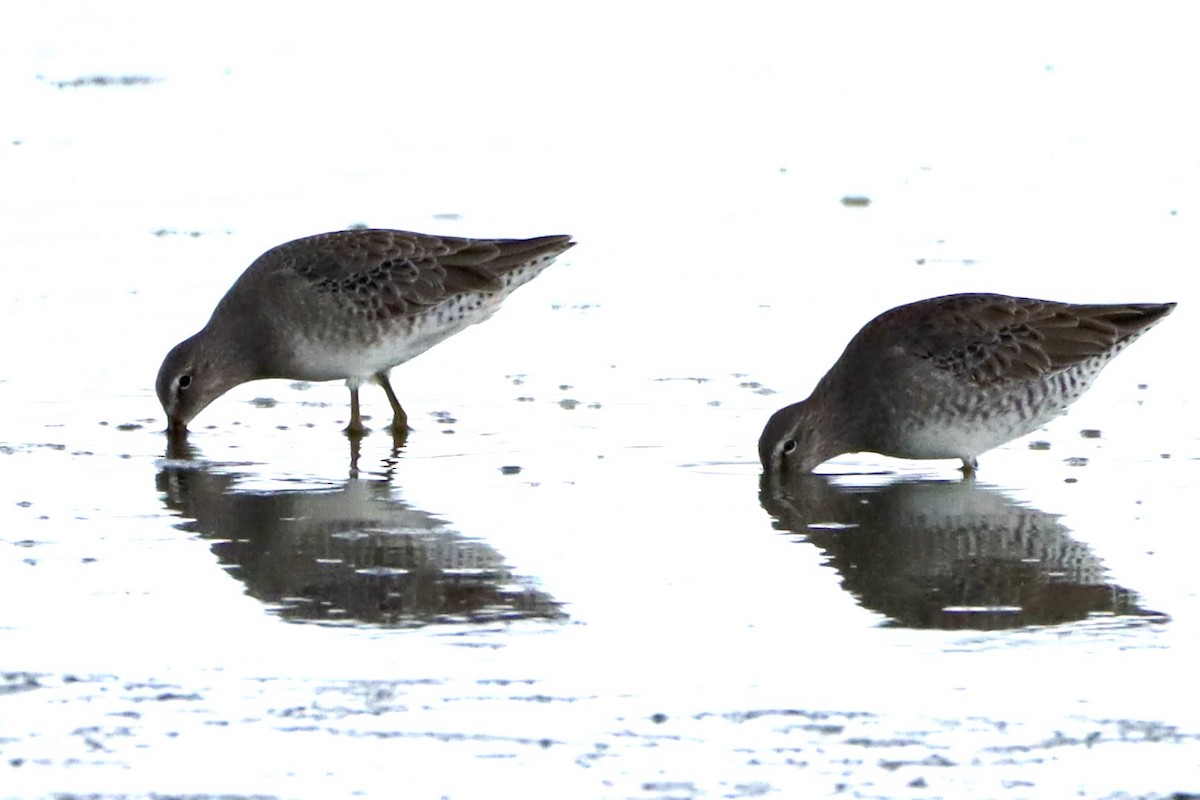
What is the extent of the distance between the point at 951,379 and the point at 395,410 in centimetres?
272

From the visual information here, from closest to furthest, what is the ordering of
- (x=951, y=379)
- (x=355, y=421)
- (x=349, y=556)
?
(x=349, y=556)
(x=951, y=379)
(x=355, y=421)

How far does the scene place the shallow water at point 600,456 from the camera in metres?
6.57

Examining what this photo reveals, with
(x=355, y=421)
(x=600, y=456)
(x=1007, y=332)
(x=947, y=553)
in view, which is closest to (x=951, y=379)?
(x=1007, y=332)

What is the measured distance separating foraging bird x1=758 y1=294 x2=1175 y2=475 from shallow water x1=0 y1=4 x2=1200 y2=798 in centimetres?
24

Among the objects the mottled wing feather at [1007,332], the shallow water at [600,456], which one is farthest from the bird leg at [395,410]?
the mottled wing feather at [1007,332]

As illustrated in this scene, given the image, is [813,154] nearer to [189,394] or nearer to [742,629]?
[189,394]

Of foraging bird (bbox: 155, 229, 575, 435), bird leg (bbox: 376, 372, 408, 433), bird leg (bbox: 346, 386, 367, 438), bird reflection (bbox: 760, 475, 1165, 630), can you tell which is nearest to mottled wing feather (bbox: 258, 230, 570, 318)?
foraging bird (bbox: 155, 229, 575, 435)

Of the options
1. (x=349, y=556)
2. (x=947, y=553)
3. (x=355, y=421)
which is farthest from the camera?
(x=355, y=421)

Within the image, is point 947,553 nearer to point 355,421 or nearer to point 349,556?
point 349,556

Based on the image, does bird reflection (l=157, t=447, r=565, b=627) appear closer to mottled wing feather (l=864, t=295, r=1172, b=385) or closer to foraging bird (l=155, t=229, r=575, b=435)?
foraging bird (l=155, t=229, r=575, b=435)

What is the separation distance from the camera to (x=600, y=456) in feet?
33.8

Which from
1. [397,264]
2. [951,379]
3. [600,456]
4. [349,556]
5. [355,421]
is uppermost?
[397,264]

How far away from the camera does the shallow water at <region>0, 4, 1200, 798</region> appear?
6.57 meters

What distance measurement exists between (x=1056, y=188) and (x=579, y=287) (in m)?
3.87
